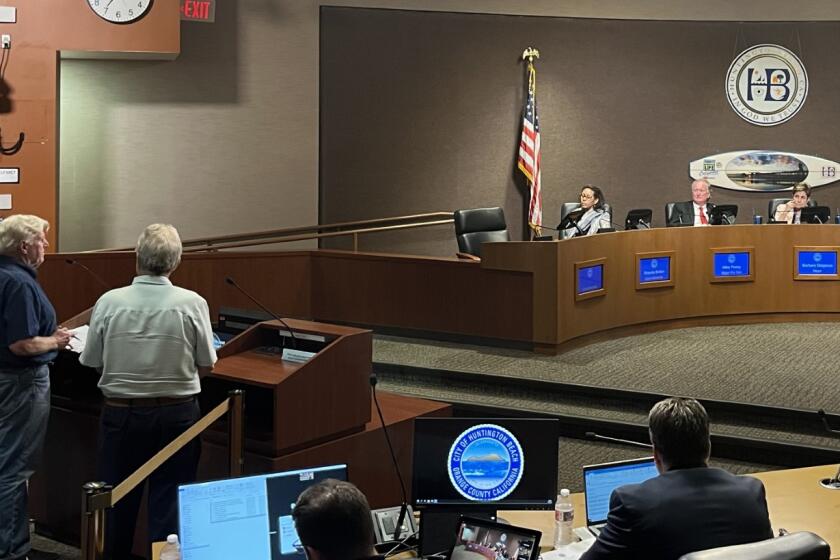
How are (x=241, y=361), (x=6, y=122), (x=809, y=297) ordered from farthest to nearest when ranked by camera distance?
1. (x=809, y=297)
2. (x=6, y=122)
3. (x=241, y=361)

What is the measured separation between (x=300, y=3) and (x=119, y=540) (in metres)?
6.59

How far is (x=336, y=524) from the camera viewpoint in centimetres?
216

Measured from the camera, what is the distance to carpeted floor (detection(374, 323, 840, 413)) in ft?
20.4

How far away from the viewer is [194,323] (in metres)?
3.97

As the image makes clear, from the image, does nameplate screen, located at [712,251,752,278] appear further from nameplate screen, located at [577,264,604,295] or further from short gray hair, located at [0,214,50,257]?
short gray hair, located at [0,214,50,257]

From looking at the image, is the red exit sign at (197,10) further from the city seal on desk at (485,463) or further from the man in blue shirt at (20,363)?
the city seal on desk at (485,463)

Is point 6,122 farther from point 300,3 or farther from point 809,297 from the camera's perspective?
point 809,297

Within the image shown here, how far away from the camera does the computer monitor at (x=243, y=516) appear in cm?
296

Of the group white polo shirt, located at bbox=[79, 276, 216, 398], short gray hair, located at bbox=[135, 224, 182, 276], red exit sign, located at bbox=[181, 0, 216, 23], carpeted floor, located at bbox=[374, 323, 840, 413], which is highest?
red exit sign, located at bbox=[181, 0, 216, 23]

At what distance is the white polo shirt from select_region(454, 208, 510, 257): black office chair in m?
4.65

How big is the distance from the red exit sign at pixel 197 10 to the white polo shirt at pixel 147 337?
5.37 metres

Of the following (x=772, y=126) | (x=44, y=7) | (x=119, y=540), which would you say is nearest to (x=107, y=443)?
(x=119, y=540)

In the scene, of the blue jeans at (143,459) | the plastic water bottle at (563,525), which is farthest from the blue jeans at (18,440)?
the plastic water bottle at (563,525)

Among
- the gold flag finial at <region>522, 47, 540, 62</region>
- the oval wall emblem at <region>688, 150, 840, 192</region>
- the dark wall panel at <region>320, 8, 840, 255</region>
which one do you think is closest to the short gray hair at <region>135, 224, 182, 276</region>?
the dark wall panel at <region>320, 8, 840, 255</region>
